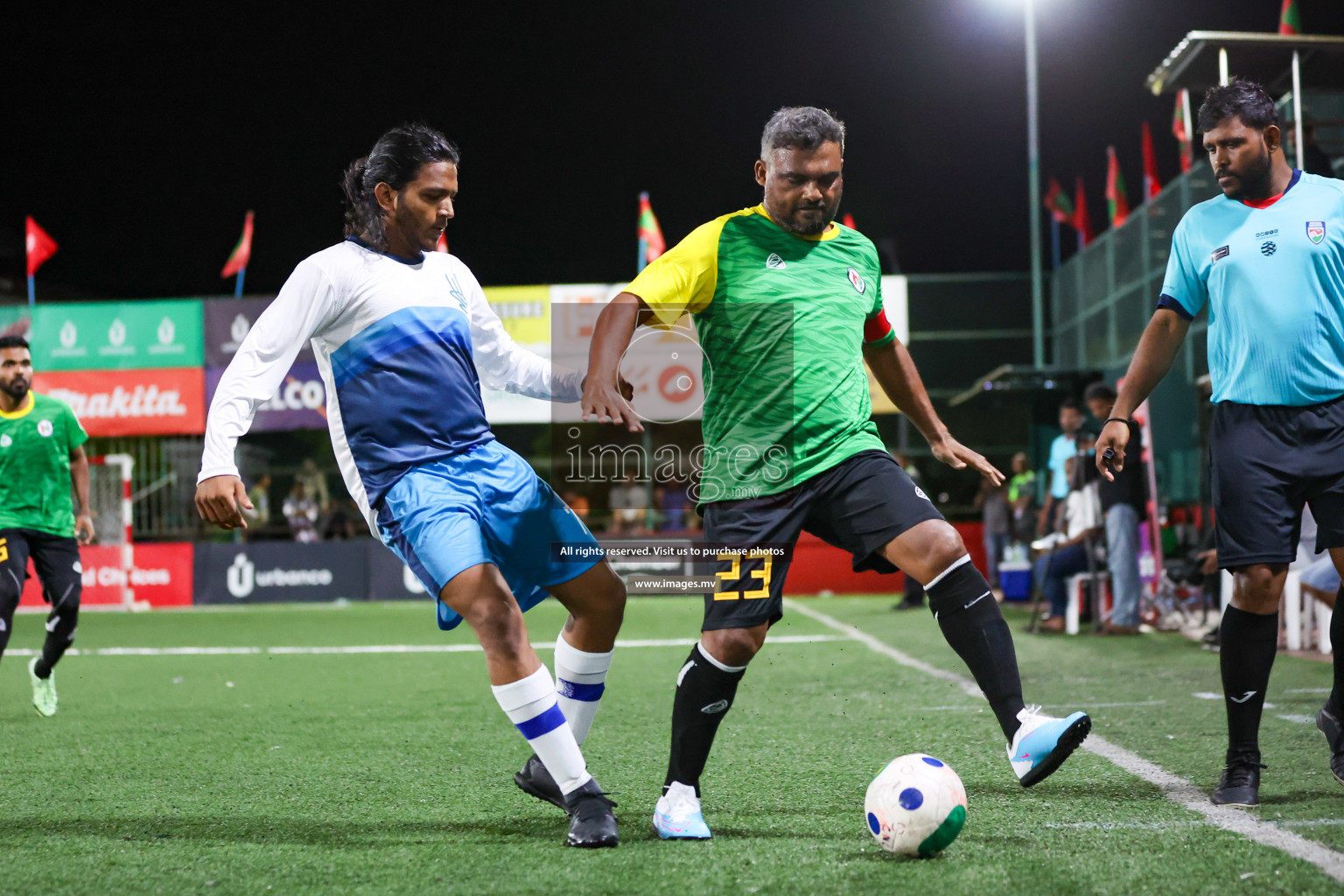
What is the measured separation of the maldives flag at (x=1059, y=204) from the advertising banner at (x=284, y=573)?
14.0 m

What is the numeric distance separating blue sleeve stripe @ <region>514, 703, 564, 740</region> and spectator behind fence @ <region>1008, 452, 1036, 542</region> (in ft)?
41.1

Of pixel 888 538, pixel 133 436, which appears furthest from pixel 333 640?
pixel 133 436

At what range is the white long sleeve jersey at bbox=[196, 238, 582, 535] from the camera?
3543mm

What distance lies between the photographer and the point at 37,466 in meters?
6.94

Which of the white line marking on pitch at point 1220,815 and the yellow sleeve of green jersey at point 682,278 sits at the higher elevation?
the yellow sleeve of green jersey at point 682,278

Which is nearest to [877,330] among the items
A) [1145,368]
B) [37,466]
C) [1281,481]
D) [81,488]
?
[1145,368]

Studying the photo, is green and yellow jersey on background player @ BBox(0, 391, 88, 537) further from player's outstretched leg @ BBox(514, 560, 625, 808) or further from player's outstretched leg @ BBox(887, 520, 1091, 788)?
player's outstretched leg @ BBox(887, 520, 1091, 788)

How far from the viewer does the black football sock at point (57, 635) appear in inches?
274

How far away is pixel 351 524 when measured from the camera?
2102 cm

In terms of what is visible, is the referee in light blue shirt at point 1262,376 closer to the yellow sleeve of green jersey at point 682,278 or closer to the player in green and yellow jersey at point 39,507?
the yellow sleeve of green jersey at point 682,278

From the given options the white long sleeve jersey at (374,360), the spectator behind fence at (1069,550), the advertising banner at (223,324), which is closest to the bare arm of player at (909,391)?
the white long sleeve jersey at (374,360)

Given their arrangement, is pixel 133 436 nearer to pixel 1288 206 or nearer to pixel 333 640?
pixel 333 640

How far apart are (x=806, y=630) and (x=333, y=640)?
4513 millimetres

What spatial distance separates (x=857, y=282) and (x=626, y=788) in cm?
198
